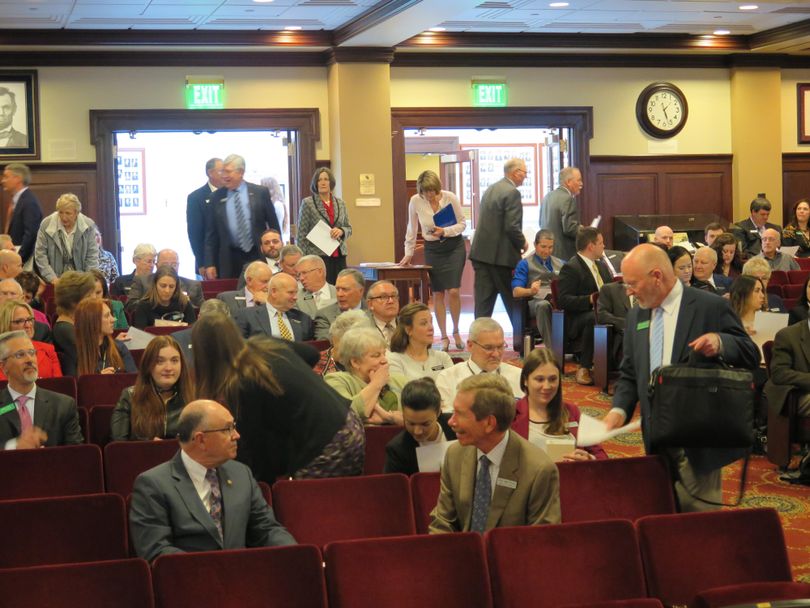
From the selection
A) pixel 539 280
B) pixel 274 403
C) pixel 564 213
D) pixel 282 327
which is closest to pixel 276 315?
pixel 282 327

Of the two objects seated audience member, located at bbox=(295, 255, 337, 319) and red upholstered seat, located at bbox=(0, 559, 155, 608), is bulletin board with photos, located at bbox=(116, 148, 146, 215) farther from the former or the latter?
red upholstered seat, located at bbox=(0, 559, 155, 608)

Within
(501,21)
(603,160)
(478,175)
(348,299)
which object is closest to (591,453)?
(348,299)

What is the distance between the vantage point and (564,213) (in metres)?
11.6

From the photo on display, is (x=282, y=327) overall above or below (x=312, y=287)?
below

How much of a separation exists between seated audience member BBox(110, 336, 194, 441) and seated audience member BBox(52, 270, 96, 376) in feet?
5.17

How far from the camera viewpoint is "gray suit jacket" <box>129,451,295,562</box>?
352 centimetres

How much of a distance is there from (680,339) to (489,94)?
9.31 m

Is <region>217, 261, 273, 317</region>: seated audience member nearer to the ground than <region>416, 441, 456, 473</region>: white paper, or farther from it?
farther from it

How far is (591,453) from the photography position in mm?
4852

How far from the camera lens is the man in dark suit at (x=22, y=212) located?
9758 mm

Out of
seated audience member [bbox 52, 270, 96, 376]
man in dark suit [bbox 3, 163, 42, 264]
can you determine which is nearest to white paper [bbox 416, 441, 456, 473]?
seated audience member [bbox 52, 270, 96, 376]

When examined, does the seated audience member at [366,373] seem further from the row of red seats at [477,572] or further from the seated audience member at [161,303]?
the seated audience member at [161,303]

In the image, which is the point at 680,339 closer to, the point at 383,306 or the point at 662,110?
the point at 383,306

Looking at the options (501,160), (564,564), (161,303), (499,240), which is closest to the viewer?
(564,564)
